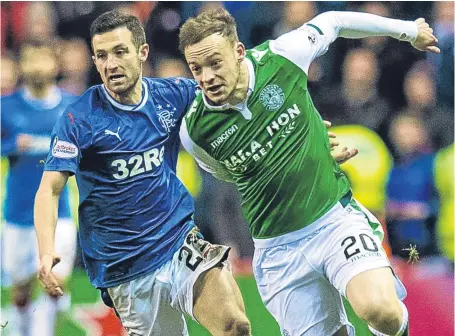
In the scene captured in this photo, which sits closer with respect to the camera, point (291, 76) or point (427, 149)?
point (291, 76)

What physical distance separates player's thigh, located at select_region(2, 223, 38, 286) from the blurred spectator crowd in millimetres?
894

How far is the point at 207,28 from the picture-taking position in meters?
3.90

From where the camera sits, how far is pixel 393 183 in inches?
219

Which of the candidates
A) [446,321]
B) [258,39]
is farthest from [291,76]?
[446,321]

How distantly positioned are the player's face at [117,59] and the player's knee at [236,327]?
3.86 feet

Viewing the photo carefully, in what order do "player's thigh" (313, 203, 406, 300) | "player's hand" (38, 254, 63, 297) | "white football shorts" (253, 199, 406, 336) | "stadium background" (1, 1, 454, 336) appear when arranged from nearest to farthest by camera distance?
1. "player's hand" (38, 254, 63, 297)
2. "player's thigh" (313, 203, 406, 300)
3. "white football shorts" (253, 199, 406, 336)
4. "stadium background" (1, 1, 454, 336)

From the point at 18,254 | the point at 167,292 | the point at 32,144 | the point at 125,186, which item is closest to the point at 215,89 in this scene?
the point at 125,186

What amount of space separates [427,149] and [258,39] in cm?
130

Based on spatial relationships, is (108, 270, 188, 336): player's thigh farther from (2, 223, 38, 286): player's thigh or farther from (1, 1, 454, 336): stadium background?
(2, 223, 38, 286): player's thigh

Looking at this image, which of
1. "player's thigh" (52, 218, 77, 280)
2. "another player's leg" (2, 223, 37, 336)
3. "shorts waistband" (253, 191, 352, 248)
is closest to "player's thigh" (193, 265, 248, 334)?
"shorts waistband" (253, 191, 352, 248)

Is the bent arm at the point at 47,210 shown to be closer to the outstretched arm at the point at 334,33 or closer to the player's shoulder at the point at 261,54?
the player's shoulder at the point at 261,54

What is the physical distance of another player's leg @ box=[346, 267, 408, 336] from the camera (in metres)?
3.53

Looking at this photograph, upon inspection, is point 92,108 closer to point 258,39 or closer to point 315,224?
point 315,224

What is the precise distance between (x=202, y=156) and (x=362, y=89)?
1.95 meters
